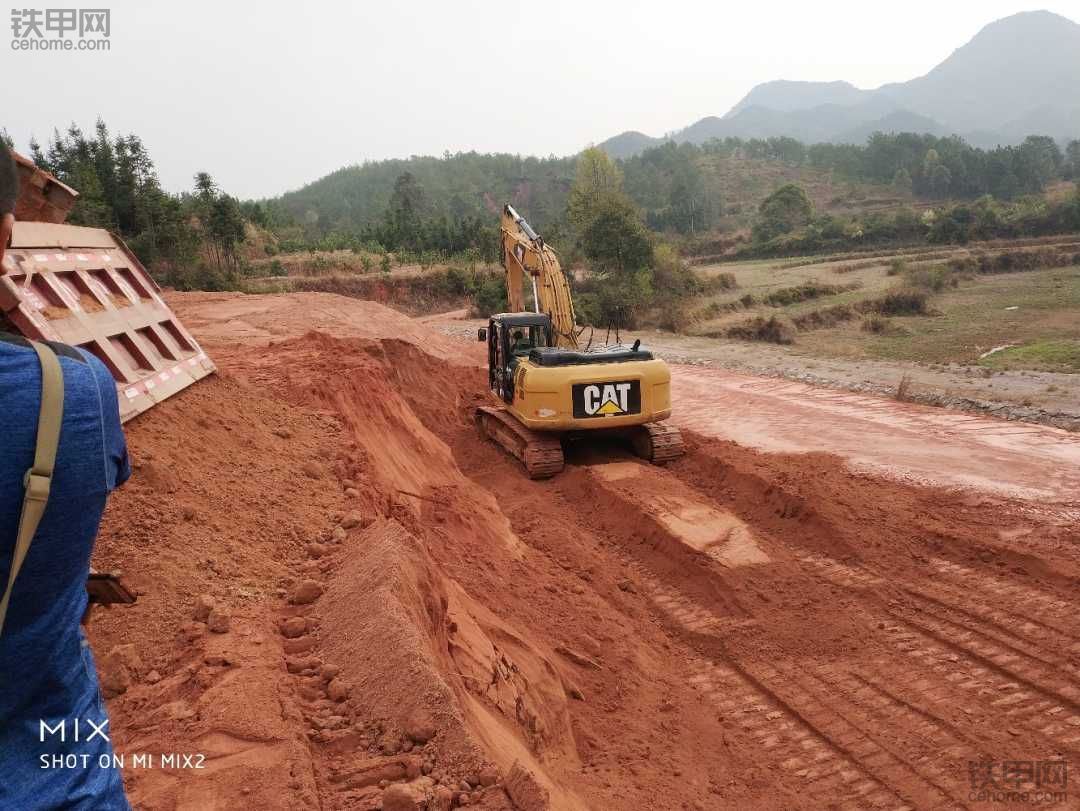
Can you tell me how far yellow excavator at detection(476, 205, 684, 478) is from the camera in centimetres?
938

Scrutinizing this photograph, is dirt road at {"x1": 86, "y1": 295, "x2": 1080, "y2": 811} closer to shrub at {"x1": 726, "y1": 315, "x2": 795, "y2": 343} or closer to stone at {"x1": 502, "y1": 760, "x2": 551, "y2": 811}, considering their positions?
stone at {"x1": 502, "y1": 760, "x2": 551, "y2": 811}

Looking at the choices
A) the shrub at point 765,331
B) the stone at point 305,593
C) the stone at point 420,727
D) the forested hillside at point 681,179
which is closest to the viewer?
the stone at point 420,727

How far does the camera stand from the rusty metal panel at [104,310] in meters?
5.17

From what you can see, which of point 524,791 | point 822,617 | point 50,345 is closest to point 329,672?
point 524,791

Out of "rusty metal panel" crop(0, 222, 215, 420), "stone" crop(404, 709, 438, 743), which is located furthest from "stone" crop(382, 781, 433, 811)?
"rusty metal panel" crop(0, 222, 215, 420)

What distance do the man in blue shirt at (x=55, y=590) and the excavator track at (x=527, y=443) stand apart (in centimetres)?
810

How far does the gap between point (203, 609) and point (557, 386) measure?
6.12 meters

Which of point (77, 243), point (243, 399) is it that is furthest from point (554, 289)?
point (77, 243)

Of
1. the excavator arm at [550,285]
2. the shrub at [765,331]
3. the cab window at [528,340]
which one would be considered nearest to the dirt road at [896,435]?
the excavator arm at [550,285]

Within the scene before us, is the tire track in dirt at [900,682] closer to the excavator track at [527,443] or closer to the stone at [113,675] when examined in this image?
the excavator track at [527,443]

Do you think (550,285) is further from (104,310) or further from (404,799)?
(404,799)

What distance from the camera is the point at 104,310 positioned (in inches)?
230

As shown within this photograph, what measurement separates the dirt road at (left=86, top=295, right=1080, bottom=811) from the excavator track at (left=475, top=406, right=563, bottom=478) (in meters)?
0.23

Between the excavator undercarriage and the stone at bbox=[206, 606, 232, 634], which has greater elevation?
the stone at bbox=[206, 606, 232, 634]
